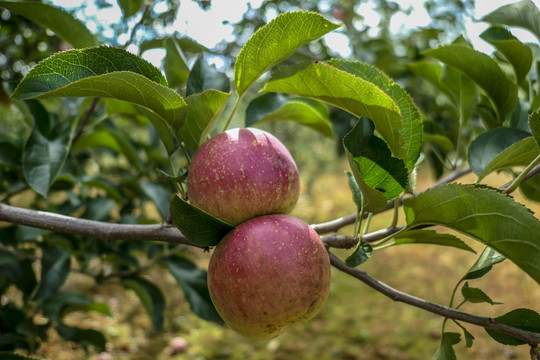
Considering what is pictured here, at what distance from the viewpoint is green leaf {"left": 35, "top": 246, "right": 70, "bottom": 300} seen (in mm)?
1043

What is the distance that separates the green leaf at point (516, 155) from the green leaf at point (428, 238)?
0.16 meters

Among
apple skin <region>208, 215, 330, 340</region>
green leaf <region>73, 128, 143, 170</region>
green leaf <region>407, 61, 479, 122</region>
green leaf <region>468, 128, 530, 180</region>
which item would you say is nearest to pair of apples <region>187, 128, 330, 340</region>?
apple skin <region>208, 215, 330, 340</region>

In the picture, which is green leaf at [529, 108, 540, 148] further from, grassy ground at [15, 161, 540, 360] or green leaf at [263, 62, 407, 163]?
grassy ground at [15, 161, 540, 360]

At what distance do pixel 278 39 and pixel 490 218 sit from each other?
0.35 meters

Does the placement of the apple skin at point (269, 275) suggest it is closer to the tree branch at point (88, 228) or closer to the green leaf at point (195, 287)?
the tree branch at point (88, 228)

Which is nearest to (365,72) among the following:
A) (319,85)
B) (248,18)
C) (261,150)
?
(319,85)

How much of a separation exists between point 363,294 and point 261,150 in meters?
2.86

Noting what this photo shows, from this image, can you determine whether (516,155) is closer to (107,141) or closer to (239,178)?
(239,178)

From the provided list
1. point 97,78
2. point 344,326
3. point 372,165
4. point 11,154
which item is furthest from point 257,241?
point 344,326

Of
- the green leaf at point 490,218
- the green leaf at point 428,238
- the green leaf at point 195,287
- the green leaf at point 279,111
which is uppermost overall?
the green leaf at point 279,111

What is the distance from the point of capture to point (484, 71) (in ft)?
2.50

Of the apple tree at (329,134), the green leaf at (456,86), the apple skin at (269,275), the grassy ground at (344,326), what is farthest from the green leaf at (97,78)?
the grassy ground at (344,326)

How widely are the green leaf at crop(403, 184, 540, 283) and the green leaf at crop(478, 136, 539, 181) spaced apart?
0.55 feet

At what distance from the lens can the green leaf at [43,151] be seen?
890mm
